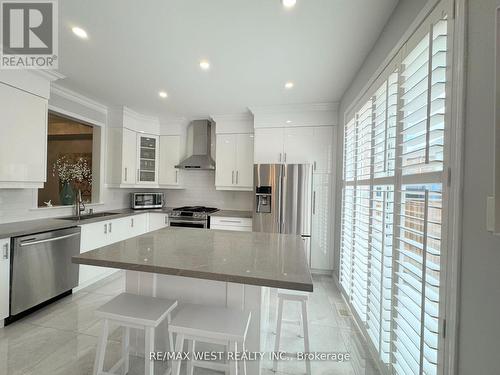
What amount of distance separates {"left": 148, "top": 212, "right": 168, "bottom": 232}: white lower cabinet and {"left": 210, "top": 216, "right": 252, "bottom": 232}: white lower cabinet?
88 cm

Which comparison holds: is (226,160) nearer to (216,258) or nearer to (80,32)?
(80,32)

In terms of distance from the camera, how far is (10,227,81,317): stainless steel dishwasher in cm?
217

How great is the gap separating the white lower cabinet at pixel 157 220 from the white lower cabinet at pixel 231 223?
880 millimetres

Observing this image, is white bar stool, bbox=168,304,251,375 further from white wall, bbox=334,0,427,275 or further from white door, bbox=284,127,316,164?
white door, bbox=284,127,316,164

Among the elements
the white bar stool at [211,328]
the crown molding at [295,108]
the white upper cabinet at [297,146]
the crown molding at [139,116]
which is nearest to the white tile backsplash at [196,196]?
the white upper cabinet at [297,146]

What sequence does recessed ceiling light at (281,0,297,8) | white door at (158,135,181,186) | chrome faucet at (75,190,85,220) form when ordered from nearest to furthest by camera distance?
recessed ceiling light at (281,0,297,8) < chrome faucet at (75,190,85,220) < white door at (158,135,181,186)

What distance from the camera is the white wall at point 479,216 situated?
0.79 meters

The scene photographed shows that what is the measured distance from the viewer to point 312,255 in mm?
3492

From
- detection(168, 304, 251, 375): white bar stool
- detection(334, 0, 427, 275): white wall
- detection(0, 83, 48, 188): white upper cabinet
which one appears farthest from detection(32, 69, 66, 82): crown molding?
detection(334, 0, 427, 275): white wall

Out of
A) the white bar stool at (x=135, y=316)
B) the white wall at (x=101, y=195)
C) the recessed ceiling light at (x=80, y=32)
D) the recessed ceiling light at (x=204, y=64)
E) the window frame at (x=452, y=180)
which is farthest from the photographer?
the white wall at (x=101, y=195)

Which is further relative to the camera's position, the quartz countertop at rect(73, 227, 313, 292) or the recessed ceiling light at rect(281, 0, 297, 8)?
the recessed ceiling light at rect(281, 0, 297, 8)

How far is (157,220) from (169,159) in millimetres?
1180

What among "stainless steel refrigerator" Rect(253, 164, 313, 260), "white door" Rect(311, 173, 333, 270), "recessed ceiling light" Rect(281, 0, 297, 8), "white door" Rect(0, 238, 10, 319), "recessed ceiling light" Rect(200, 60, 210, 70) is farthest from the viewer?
"white door" Rect(311, 173, 333, 270)

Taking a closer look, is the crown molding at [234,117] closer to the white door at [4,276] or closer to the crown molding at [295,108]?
the crown molding at [295,108]
